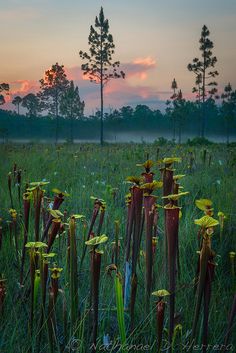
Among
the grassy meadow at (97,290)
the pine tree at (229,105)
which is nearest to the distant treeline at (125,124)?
the pine tree at (229,105)

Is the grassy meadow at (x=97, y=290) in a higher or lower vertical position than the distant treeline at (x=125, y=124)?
lower

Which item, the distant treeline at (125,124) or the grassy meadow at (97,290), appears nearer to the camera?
the grassy meadow at (97,290)

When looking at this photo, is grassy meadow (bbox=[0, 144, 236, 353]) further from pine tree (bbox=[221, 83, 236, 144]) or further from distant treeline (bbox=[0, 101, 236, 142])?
distant treeline (bbox=[0, 101, 236, 142])

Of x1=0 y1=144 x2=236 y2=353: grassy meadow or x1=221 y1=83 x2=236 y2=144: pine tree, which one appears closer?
x1=0 y1=144 x2=236 y2=353: grassy meadow

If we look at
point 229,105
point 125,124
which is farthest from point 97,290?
point 125,124

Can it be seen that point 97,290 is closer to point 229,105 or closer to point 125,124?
point 229,105

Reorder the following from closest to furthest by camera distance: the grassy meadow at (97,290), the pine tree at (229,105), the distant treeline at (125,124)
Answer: the grassy meadow at (97,290)
the pine tree at (229,105)
the distant treeline at (125,124)

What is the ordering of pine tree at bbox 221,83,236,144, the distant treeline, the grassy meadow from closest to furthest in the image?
1. the grassy meadow
2. pine tree at bbox 221,83,236,144
3. the distant treeline

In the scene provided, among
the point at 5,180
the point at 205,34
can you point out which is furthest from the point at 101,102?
the point at 5,180

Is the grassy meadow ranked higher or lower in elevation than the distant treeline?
lower

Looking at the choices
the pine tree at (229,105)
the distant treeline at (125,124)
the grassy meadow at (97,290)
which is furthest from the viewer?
the distant treeline at (125,124)

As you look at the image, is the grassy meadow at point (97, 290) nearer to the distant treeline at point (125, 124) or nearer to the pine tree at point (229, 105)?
the pine tree at point (229, 105)

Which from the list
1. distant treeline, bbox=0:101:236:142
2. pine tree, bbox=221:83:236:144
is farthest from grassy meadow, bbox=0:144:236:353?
distant treeline, bbox=0:101:236:142

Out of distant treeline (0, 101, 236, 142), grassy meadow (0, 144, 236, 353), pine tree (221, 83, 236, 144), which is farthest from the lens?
distant treeline (0, 101, 236, 142)
